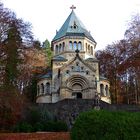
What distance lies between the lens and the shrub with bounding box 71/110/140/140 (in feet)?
42.2

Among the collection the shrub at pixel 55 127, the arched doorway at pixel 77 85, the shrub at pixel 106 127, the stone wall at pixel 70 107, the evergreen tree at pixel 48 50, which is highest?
the evergreen tree at pixel 48 50

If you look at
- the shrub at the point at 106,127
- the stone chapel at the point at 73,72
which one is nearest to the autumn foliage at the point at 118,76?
the stone chapel at the point at 73,72

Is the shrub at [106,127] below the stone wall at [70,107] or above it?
A: below

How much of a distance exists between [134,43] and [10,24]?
1402 centimetres

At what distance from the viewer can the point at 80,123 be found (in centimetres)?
1338

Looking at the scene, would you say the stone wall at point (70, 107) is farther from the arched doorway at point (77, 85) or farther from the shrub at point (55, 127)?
the arched doorway at point (77, 85)

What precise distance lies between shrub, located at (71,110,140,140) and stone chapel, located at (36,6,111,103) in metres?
29.7

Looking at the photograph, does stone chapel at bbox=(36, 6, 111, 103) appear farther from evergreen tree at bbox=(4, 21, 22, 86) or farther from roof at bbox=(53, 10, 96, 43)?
evergreen tree at bbox=(4, 21, 22, 86)

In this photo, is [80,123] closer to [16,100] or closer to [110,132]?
[110,132]

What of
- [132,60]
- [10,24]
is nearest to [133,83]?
[132,60]

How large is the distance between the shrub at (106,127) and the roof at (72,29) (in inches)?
1548

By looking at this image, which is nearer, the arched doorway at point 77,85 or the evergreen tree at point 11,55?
the evergreen tree at point 11,55

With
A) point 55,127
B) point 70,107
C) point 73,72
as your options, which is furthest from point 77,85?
point 55,127

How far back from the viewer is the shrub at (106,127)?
12852 millimetres
